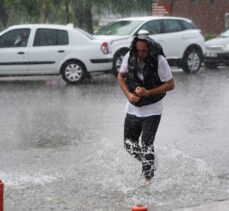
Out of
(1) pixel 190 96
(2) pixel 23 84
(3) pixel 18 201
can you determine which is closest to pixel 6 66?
(2) pixel 23 84

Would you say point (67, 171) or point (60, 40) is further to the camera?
point (60, 40)

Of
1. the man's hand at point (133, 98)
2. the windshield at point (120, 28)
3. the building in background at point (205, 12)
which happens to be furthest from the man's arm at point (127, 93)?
the building in background at point (205, 12)

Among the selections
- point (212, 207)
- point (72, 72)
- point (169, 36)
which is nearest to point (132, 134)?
point (212, 207)

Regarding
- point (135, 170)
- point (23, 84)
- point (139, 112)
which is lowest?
point (23, 84)

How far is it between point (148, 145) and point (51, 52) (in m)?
11.1

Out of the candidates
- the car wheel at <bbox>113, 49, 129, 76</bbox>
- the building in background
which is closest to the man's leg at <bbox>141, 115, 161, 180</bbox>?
the car wheel at <bbox>113, 49, 129, 76</bbox>

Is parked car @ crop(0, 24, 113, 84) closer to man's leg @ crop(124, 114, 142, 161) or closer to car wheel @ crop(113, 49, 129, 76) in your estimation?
car wheel @ crop(113, 49, 129, 76)

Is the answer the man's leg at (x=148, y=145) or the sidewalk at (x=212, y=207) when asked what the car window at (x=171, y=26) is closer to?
the man's leg at (x=148, y=145)

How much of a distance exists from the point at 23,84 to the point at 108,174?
35.3ft

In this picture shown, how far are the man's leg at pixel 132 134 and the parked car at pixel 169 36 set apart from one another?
40.2 ft

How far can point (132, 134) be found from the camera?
7.73 m

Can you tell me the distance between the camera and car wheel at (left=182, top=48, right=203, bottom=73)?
21.5 meters

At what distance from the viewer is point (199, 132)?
11.4 meters

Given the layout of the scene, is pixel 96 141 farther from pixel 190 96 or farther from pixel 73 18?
pixel 73 18
